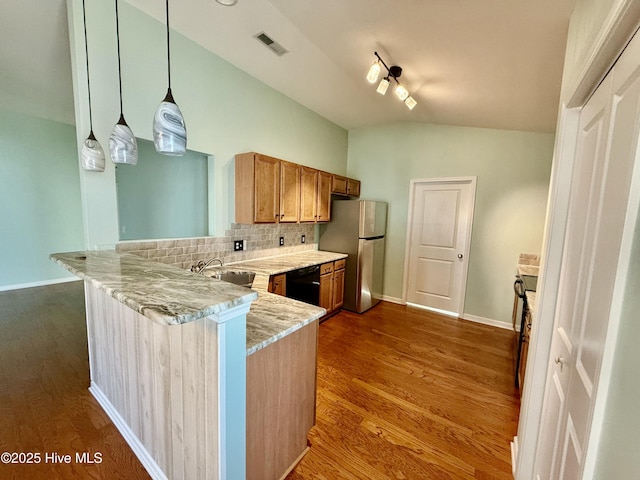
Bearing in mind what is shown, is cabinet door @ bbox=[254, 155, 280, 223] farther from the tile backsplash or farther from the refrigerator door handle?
the refrigerator door handle

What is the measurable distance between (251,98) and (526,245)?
3.99 m

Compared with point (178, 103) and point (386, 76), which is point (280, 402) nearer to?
point (178, 103)

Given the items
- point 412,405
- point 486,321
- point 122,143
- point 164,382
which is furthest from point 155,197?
point 486,321

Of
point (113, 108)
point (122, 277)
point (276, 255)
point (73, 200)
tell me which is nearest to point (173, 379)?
point (122, 277)

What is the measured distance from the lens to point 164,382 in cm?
129

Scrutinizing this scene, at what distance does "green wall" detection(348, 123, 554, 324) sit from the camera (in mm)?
3418

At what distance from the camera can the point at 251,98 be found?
10.4 ft

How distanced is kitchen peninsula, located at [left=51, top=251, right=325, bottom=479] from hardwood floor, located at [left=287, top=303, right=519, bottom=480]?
38 cm

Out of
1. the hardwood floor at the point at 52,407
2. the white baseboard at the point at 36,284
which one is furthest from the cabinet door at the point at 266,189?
the white baseboard at the point at 36,284

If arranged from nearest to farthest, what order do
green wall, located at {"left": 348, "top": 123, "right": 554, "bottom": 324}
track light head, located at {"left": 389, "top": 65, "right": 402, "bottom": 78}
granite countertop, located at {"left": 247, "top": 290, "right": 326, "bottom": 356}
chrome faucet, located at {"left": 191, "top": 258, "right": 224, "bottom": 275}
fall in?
1. granite countertop, located at {"left": 247, "top": 290, "right": 326, "bottom": 356}
2. track light head, located at {"left": 389, "top": 65, "right": 402, "bottom": 78}
3. chrome faucet, located at {"left": 191, "top": 258, "right": 224, "bottom": 275}
4. green wall, located at {"left": 348, "top": 123, "right": 554, "bottom": 324}

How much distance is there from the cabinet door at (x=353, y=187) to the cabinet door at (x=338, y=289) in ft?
4.74

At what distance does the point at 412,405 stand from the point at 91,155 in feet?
9.93

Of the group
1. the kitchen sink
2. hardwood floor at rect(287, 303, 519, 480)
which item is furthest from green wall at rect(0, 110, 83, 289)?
hardwood floor at rect(287, 303, 519, 480)

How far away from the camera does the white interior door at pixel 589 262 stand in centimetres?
71
